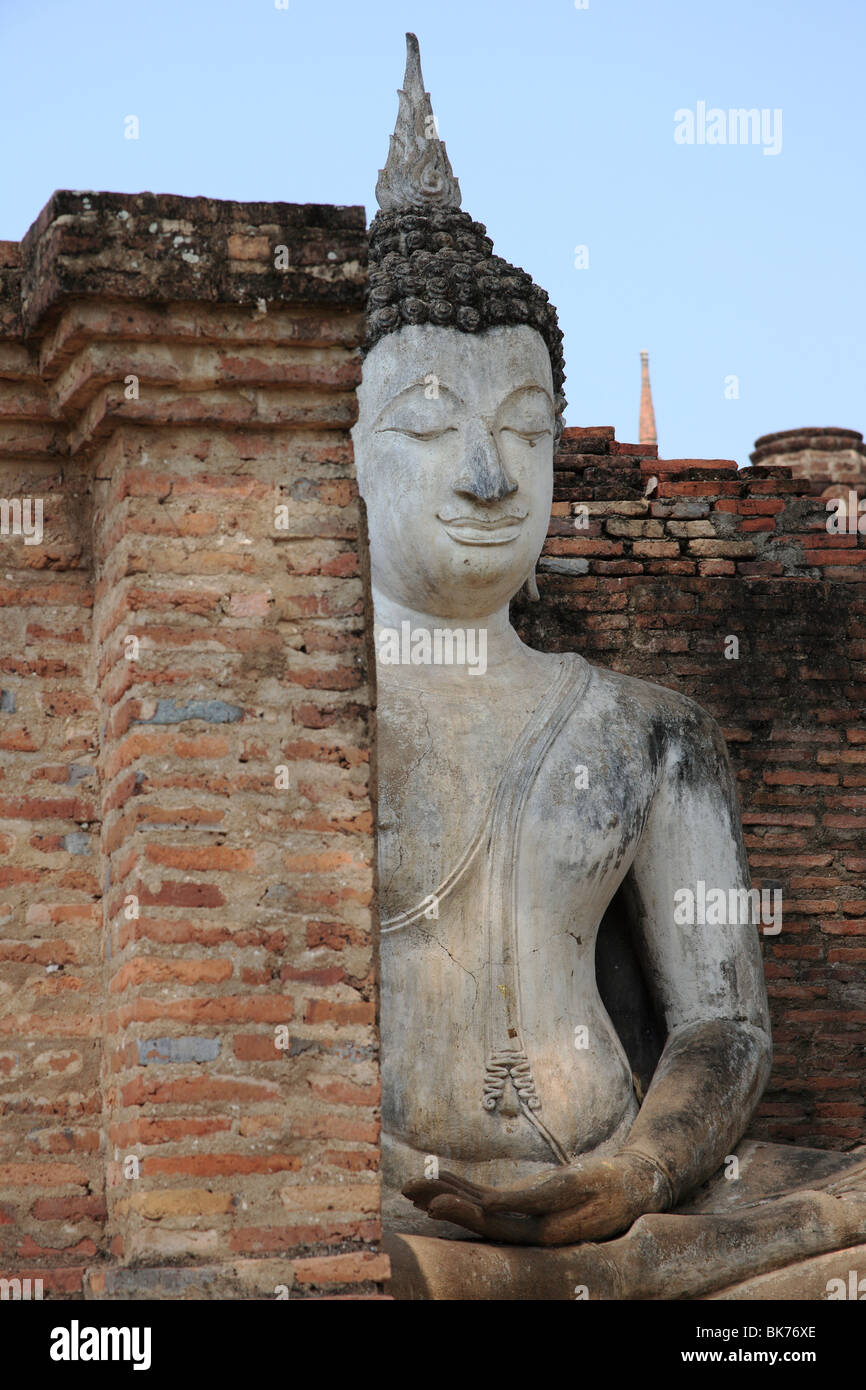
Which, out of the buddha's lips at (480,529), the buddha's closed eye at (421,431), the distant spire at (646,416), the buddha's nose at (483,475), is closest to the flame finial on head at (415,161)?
the buddha's closed eye at (421,431)

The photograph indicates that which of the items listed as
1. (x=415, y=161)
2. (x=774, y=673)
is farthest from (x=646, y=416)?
(x=415, y=161)

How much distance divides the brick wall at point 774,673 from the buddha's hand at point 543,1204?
2.37 meters

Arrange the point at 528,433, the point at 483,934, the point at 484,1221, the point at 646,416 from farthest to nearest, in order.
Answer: the point at 646,416, the point at 528,433, the point at 483,934, the point at 484,1221

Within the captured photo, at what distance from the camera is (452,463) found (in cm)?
692

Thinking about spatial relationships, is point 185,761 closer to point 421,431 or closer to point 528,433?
point 421,431

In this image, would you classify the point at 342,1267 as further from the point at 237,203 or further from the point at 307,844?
the point at 237,203

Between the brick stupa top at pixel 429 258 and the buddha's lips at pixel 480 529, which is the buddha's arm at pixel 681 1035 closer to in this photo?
the buddha's lips at pixel 480 529

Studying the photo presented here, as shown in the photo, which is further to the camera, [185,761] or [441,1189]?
[441,1189]

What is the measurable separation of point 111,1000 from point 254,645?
882 mm

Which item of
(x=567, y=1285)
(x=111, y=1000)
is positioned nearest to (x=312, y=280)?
(x=111, y=1000)

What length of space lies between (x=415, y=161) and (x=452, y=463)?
1164mm

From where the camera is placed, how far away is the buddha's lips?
6922mm

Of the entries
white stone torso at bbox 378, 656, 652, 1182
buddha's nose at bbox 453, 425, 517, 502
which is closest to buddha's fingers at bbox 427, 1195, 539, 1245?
white stone torso at bbox 378, 656, 652, 1182

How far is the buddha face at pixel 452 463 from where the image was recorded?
6918 millimetres
